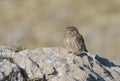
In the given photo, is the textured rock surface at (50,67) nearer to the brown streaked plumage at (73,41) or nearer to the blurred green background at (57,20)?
the brown streaked plumage at (73,41)

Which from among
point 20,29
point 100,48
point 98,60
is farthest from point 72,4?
point 98,60

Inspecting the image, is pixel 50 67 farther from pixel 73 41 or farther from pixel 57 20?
pixel 57 20

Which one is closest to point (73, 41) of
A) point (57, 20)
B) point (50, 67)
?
point (50, 67)

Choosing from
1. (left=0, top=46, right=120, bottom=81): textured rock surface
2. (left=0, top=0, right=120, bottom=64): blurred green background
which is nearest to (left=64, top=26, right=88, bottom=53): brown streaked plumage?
(left=0, top=46, right=120, bottom=81): textured rock surface

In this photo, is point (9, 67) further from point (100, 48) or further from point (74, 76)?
point (100, 48)

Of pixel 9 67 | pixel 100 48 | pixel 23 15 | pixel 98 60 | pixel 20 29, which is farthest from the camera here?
pixel 23 15

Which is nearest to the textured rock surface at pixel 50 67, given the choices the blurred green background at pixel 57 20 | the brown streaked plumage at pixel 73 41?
the brown streaked plumage at pixel 73 41

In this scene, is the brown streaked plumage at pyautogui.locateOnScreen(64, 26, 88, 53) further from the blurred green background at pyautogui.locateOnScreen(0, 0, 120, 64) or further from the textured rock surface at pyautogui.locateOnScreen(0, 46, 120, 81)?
the blurred green background at pyautogui.locateOnScreen(0, 0, 120, 64)
